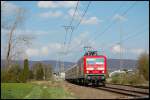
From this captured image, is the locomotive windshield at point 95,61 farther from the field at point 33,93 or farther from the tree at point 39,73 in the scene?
the tree at point 39,73

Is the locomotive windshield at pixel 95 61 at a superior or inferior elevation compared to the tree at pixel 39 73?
superior

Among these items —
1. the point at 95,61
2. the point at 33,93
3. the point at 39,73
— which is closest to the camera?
the point at 33,93

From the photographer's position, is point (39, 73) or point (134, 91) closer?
point (134, 91)

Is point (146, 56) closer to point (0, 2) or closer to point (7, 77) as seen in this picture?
point (0, 2)

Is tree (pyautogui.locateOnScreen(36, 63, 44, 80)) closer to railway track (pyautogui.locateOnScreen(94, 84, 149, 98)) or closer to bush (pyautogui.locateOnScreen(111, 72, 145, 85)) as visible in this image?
bush (pyautogui.locateOnScreen(111, 72, 145, 85))

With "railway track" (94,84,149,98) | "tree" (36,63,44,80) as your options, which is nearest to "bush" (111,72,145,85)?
"railway track" (94,84,149,98)

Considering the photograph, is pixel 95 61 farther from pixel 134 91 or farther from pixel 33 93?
pixel 33 93

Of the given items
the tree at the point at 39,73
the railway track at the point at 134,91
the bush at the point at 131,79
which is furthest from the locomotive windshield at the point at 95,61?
the tree at the point at 39,73

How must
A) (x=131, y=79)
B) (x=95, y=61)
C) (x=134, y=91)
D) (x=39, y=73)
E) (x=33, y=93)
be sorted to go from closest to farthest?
1. (x=33, y=93)
2. (x=134, y=91)
3. (x=95, y=61)
4. (x=131, y=79)
5. (x=39, y=73)

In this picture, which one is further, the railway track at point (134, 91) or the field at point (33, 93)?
the railway track at point (134, 91)

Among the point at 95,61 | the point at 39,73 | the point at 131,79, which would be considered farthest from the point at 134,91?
the point at 39,73

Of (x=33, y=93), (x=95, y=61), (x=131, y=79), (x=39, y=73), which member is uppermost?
(x=95, y=61)

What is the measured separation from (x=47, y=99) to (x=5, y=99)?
2295 mm

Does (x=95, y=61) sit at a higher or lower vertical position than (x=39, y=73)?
higher
